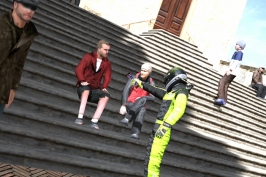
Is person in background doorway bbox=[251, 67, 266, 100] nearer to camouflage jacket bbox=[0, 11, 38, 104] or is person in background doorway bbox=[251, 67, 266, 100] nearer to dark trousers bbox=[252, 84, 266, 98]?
dark trousers bbox=[252, 84, 266, 98]

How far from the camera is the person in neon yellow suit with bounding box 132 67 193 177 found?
13.7 feet

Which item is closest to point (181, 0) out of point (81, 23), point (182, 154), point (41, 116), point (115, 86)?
point (81, 23)

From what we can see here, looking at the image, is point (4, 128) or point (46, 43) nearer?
point (4, 128)

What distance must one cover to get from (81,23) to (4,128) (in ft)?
18.5

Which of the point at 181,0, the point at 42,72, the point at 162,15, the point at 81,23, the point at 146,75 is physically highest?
the point at 181,0

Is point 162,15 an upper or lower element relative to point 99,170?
upper

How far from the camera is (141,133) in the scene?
257 inches

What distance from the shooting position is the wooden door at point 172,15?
587 inches

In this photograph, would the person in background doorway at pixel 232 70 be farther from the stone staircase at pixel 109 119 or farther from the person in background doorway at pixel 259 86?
the person in background doorway at pixel 259 86

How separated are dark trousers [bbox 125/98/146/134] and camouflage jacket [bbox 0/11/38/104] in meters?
2.91

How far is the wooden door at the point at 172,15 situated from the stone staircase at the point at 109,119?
3.20m

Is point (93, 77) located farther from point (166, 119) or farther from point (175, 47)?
point (175, 47)

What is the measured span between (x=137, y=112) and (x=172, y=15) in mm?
10279

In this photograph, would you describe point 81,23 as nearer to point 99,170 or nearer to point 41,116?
point 41,116
